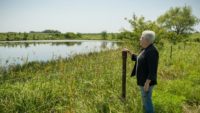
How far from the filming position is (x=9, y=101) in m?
5.67

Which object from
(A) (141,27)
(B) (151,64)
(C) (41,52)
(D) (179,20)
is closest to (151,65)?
(B) (151,64)

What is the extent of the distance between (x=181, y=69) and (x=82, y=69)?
454 cm

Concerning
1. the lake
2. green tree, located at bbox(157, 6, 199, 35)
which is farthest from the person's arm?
green tree, located at bbox(157, 6, 199, 35)

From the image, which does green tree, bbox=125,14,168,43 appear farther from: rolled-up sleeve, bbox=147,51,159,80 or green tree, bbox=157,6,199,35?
green tree, bbox=157,6,199,35

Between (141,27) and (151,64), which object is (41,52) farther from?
(151,64)

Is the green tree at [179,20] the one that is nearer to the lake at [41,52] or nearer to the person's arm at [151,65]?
the lake at [41,52]

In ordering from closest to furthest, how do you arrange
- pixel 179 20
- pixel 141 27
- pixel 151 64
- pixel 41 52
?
1. pixel 151 64
2. pixel 141 27
3. pixel 41 52
4. pixel 179 20

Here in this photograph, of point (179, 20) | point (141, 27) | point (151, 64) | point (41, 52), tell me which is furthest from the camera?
point (179, 20)

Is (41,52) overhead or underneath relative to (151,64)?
underneath

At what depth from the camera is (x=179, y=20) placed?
151 ft

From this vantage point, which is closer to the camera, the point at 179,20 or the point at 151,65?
the point at 151,65

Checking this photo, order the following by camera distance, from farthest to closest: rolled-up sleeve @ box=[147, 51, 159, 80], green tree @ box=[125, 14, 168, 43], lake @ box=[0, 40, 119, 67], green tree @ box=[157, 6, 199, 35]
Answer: green tree @ box=[157, 6, 199, 35] < lake @ box=[0, 40, 119, 67] < green tree @ box=[125, 14, 168, 43] < rolled-up sleeve @ box=[147, 51, 159, 80]

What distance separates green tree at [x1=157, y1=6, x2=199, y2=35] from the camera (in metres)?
46.0

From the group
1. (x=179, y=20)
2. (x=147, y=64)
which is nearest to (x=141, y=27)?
(x=147, y=64)
